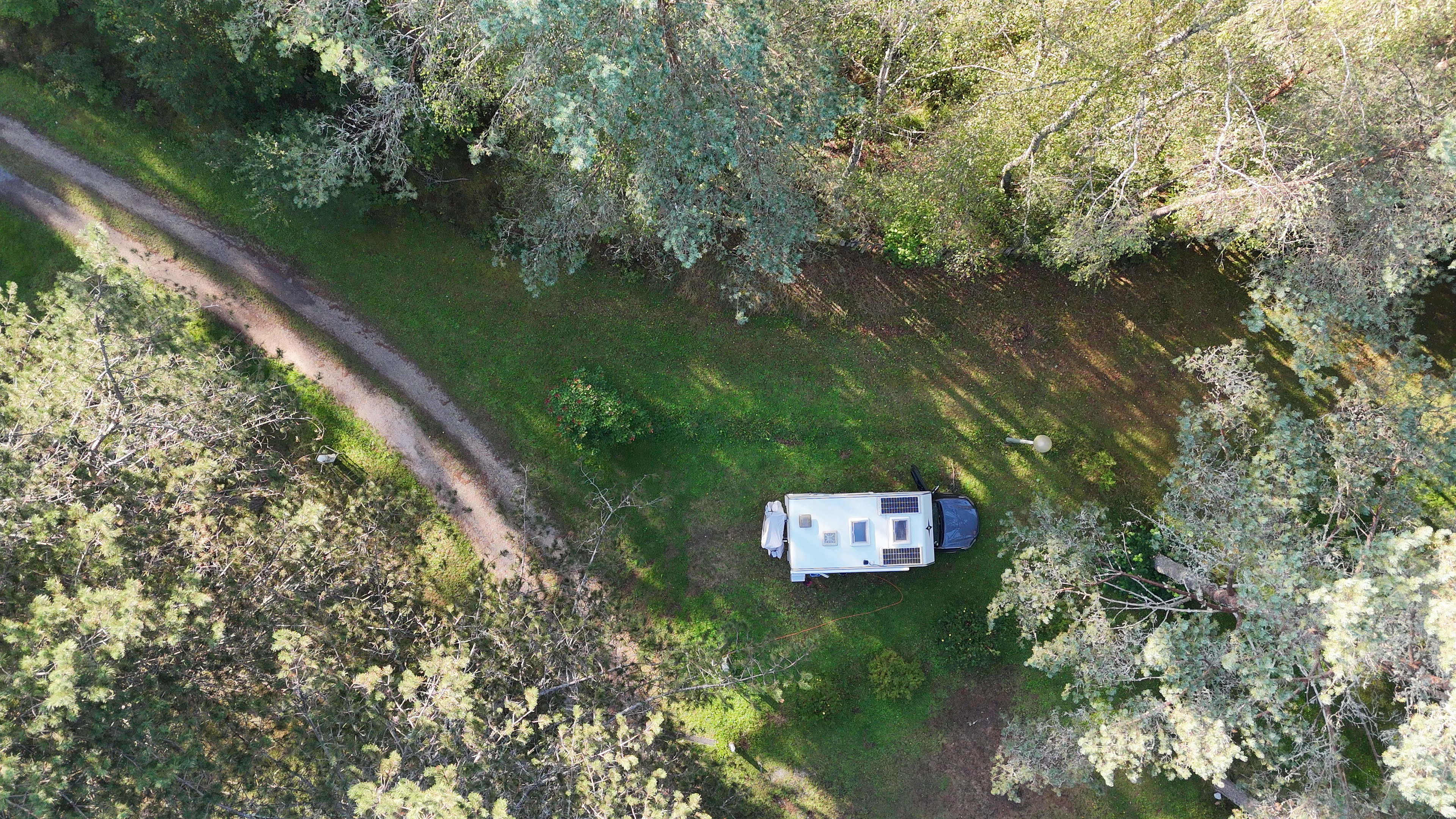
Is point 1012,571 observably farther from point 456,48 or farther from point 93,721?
point 93,721

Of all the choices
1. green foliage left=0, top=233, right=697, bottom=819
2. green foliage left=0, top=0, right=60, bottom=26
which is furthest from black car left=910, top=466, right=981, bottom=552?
green foliage left=0, top=0, right=60, bottom=26

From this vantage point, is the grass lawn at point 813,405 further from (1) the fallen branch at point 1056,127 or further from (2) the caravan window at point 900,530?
(1) the fallen branch at point 1056,127

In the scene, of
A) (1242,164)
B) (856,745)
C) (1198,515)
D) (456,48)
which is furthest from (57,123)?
(1198,515)

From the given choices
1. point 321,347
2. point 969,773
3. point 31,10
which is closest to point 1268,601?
point 969,773

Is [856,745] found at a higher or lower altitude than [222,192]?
lower

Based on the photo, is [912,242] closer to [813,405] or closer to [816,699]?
[813,405]
